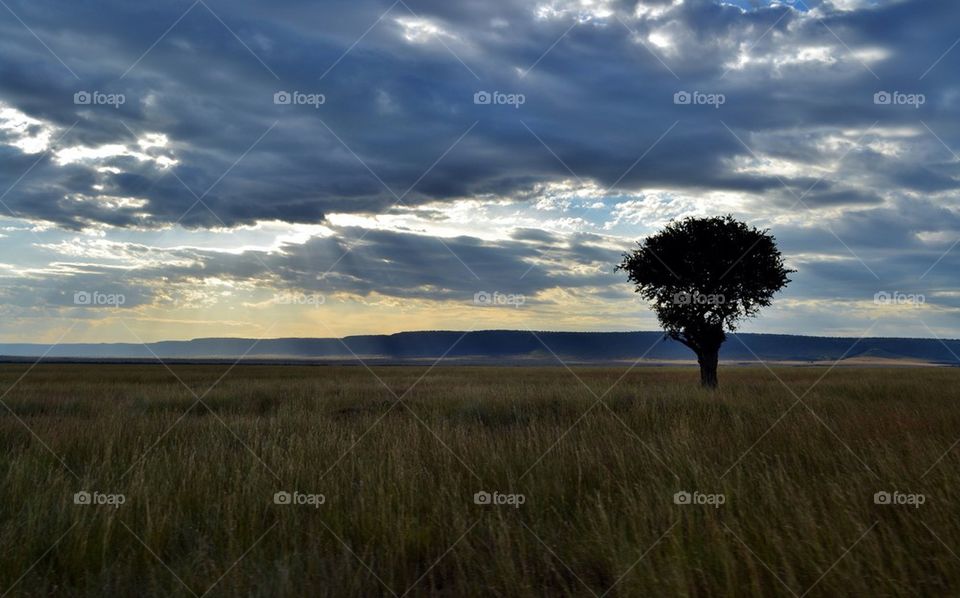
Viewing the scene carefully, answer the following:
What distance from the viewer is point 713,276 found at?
28.6 meters

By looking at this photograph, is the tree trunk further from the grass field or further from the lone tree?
the grass field

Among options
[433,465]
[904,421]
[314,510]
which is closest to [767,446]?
[904,421]

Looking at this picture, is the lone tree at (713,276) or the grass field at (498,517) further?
the lone tree at (713,276)

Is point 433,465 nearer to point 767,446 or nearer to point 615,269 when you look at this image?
point 767,446

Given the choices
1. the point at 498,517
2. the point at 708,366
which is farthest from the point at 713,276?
the point at 498,517

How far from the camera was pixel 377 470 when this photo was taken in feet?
28.1

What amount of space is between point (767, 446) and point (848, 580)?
5.14 meters

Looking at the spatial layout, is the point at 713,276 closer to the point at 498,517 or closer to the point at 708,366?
the point at 708,366

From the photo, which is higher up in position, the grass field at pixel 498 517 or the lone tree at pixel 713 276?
the lone tree at pixel 713 276

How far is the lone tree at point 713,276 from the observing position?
1122 inches

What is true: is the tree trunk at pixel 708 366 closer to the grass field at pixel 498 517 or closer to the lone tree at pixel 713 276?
the lone tree at pixel 713 276

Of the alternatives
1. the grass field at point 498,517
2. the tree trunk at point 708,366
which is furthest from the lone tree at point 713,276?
the grass field at point 498,517

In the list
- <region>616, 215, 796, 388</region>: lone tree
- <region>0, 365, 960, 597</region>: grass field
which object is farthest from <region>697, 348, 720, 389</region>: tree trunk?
<region>0, 365, 960, 597</region>: grass field

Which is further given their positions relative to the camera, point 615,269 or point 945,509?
→ point 615,269
